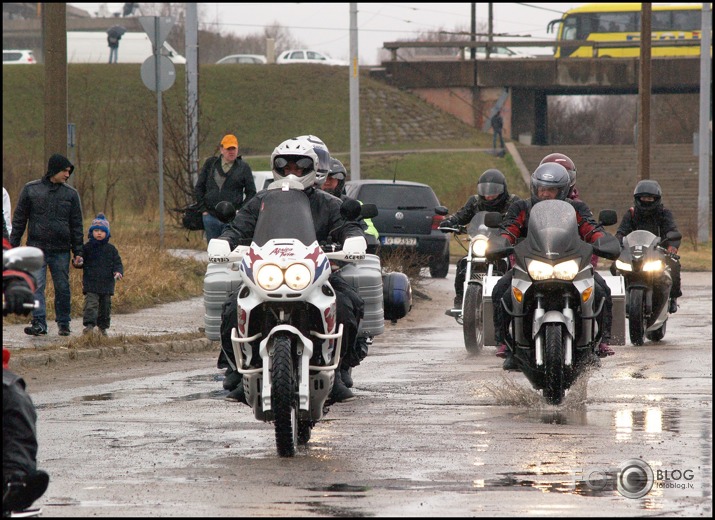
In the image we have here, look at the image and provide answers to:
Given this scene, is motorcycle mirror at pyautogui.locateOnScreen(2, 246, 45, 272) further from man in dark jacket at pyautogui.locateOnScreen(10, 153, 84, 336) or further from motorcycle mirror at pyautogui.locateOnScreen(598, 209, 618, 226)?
man in dark jacket at pyautogui.locateOnScreen(10, 153, 84, 336)

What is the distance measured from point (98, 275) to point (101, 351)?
54.8 inches

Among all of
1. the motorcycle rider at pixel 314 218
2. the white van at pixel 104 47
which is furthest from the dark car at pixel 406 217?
the white van at pixel 104 47

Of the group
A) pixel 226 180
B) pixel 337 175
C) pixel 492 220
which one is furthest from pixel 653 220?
pixel 492 220

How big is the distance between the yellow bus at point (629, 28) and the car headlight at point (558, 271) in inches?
2170

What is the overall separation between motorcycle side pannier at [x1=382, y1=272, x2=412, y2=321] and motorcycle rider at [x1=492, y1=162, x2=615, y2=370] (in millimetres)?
1131

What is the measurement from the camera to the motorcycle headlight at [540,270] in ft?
33.5

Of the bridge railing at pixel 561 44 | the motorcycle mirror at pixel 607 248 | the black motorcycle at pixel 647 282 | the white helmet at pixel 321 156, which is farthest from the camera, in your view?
the bridge railing at pixel 561 44

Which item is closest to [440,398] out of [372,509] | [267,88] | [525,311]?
[525,311]

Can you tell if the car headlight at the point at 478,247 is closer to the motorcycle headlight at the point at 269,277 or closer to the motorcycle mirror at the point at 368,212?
the motorcycle mirror at the point at 368,212

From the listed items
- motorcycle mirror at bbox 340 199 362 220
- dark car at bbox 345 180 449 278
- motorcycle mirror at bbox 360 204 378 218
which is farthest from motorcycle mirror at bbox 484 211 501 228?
dark car at bbox 345 180 449 278

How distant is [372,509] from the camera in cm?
654

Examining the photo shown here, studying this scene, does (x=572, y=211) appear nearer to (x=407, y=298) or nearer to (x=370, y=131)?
(x=407, y=298)

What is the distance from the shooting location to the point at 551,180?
11.1 m

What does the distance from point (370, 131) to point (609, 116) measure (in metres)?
34.2
